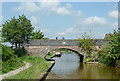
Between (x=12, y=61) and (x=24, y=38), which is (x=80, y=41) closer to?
(x=24, y=38)

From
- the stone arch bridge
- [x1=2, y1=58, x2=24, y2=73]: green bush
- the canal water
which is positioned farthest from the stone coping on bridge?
[x1=2, y1=58, x2=24, y2=73]: green bush

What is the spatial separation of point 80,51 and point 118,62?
23.1 feet

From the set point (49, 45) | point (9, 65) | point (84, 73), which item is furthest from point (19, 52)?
point (84, 73)

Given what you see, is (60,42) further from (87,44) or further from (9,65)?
(9,65)

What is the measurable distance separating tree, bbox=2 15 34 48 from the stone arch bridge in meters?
1.55

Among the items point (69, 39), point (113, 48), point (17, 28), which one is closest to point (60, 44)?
point (69, 39)

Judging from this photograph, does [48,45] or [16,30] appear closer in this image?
[16,30]

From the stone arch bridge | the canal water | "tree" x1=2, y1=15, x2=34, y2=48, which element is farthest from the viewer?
the stone arch bridge

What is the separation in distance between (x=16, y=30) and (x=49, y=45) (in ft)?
17.2

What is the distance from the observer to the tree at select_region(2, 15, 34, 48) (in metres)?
21.9

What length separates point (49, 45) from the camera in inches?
937

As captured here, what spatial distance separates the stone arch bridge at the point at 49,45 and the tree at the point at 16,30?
5.09ft

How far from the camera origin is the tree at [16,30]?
2192 centimetres

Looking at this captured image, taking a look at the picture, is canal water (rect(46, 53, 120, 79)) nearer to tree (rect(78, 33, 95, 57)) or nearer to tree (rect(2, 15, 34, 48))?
tree (rect(78, 33, 95, 57))
